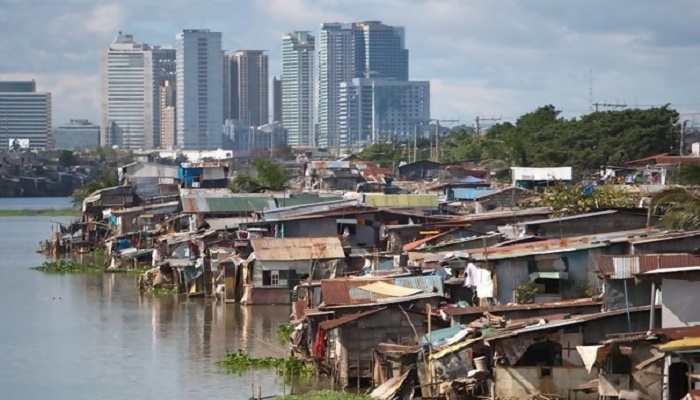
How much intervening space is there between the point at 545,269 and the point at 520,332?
3659mm

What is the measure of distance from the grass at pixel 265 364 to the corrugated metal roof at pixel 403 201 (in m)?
14.5

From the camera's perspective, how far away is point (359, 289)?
66.0ft

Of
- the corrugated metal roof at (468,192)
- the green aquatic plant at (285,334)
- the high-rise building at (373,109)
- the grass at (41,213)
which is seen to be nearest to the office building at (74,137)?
the high-rise building at (373,109)

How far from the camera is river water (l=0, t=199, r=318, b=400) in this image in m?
20.2

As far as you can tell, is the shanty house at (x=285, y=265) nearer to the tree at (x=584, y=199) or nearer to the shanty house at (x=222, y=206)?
the tree at (x=584, y=199)

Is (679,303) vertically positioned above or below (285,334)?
above

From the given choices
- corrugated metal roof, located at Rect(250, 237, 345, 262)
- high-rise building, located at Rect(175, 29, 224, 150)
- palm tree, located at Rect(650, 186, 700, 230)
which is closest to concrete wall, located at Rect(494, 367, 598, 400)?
palm tree, located at Rect(650, 186, 700, 230)

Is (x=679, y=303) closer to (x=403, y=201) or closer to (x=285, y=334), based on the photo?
(x=285, y=334)

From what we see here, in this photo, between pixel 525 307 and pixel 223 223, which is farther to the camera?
pixel 223 223

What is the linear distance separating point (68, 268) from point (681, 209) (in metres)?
23.4

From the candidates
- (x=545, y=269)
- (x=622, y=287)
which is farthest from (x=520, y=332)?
(x=545, y=269)

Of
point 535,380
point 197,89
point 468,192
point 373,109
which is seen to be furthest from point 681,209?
point 197,89

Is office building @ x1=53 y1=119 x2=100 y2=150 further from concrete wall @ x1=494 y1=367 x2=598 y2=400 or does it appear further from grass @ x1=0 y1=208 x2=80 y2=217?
concrete wall @ x1=494 y1=367 x2=598 y2=400

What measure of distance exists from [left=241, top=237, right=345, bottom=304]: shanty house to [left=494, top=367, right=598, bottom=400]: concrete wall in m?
12.3
